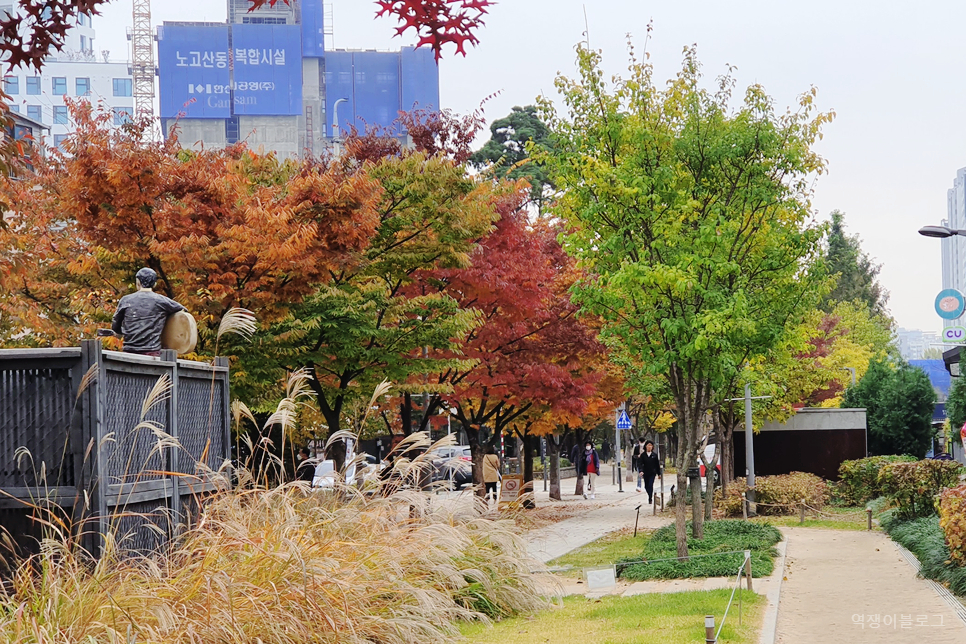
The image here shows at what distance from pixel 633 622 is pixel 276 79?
336 ft

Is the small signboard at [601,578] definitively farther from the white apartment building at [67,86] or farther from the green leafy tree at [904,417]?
the white apartment building at [67,86]

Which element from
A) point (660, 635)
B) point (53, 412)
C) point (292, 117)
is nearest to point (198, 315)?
point (53, 412)

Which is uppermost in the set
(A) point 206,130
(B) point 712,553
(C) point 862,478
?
(A) point 206,130

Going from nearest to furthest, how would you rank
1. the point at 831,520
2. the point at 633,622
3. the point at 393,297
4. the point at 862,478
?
the point at 633,622, the point at 393,297, the point at 831,520, the point at 862,478

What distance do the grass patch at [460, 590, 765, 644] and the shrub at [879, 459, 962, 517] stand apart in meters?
8.58

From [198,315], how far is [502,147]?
40.9m

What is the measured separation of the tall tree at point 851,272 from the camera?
3012 inches

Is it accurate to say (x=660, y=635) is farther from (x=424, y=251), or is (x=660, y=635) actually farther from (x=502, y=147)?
(x=502, y=147)

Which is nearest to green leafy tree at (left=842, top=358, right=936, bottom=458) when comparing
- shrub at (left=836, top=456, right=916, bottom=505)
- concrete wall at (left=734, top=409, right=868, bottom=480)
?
concrete wall at (left=734, top=409, right=868, bottom=480)

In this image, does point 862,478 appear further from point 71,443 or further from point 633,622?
point 71,443

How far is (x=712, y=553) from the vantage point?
46.1 ft

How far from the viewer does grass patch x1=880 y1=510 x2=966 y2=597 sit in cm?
1180

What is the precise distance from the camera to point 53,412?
7.12 m

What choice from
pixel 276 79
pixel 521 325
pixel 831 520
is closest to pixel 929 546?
pixel 831 520
